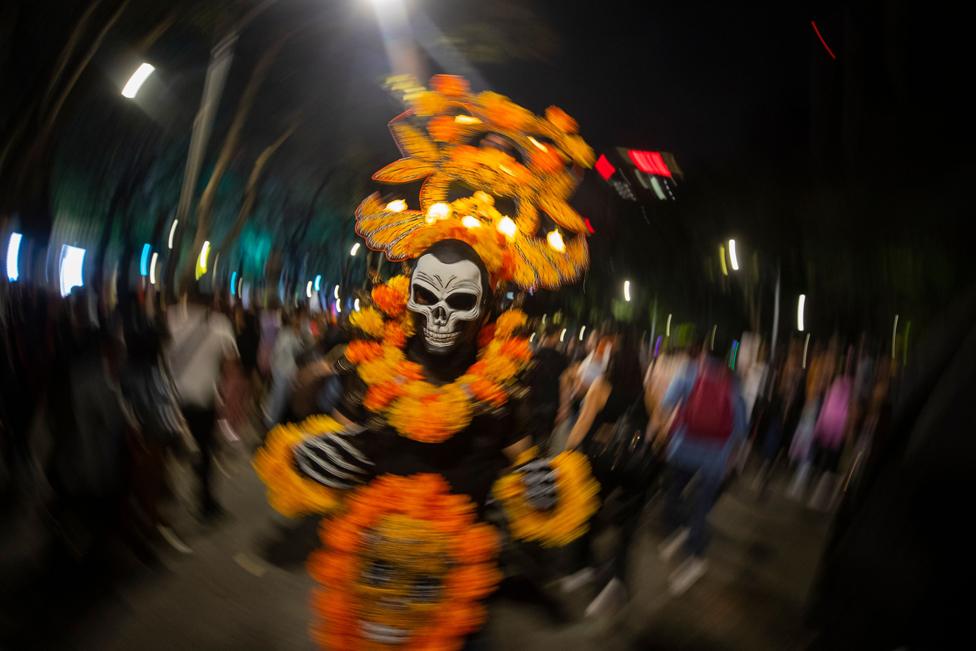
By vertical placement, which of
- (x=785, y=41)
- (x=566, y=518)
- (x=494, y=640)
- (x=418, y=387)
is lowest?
(x=494, y=640)

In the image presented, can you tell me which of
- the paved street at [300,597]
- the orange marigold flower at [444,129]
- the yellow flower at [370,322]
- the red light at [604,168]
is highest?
the orange marigold flower at [444,129]

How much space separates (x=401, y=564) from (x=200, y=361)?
0.25 m

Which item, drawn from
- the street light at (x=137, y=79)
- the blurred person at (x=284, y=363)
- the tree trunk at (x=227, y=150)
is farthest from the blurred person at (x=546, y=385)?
the street light at (x=137, y=79)

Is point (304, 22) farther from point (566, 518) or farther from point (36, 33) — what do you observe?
point (566, 518)

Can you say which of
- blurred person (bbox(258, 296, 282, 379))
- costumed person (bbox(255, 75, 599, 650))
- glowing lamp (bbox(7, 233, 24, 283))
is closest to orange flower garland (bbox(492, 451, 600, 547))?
costumed person (bbox(255, 75, 599, 650))

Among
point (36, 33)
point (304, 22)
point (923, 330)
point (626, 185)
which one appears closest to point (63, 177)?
point (36, 33)

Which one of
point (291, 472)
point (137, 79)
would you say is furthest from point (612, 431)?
point (137, 79)

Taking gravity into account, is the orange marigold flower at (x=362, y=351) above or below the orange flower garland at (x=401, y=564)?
above

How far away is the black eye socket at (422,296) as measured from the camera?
1.55ft

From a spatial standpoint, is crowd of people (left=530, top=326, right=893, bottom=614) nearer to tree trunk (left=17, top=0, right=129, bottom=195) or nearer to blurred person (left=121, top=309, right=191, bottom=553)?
blurred person (left=121, top=309, right=191, bottom=553)

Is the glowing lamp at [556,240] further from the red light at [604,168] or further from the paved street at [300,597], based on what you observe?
the paved street at [300,597]

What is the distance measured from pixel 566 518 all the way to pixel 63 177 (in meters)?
0.53

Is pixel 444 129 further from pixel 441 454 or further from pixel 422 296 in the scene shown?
pixel 441 454

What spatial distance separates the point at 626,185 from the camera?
445mm
